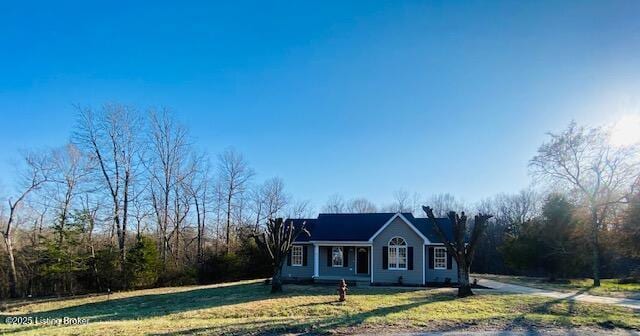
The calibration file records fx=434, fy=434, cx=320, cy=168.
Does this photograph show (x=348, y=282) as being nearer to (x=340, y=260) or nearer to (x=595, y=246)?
(x=340, y=260)

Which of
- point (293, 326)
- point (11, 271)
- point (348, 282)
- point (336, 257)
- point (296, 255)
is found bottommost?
point (348, 282)

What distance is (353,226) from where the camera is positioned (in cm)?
2839

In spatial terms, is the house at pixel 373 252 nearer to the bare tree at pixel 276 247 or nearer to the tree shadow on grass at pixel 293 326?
the bare tree at pixel 276 247

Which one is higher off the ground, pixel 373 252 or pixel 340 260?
pixel 373 252

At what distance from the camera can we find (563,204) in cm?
2966

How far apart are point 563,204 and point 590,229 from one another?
8.32 ft

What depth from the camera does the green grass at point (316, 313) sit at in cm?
1138

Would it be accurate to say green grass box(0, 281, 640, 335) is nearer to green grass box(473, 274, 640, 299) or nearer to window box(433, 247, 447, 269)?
window box(433, 247, 447, 269)

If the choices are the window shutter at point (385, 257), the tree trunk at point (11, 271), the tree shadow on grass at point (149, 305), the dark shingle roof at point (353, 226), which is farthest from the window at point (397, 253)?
the tree trunk at point (11, 271)

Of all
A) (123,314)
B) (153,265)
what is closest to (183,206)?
(153,265)

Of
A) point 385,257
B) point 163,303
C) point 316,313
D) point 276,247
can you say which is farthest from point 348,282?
point 316,313

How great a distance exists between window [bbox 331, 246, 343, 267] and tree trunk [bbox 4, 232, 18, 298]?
19638mm

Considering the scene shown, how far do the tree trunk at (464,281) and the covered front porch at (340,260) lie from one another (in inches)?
319

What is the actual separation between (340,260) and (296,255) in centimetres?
282
